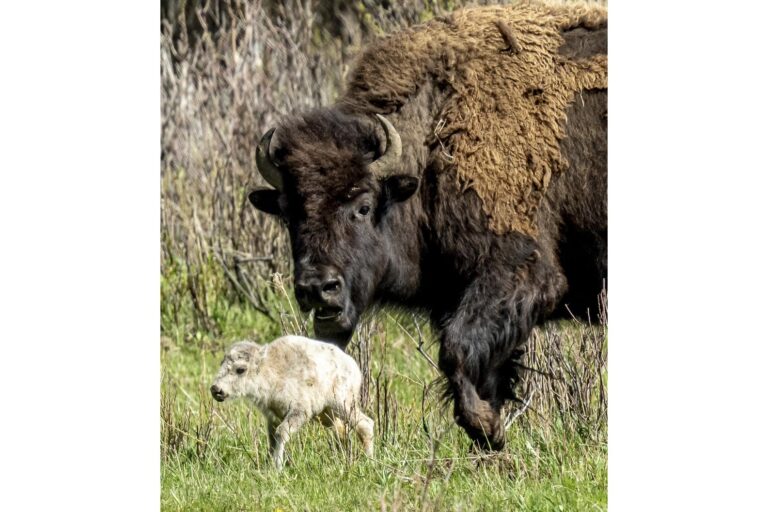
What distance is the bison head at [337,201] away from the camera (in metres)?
5.75

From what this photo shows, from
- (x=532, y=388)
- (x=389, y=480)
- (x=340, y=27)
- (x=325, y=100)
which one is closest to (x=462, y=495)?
(x=389, y=480)

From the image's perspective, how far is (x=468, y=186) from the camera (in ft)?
19.9

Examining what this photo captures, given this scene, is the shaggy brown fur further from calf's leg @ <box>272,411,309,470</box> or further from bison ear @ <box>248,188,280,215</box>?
calf's leg @ <box>272,411,309,470</box>

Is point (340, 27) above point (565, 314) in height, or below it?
above

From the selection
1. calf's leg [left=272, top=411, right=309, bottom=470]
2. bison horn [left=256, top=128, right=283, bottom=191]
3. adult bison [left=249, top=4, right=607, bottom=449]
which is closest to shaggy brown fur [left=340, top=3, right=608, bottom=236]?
adult bison [left=249, top=4, right=607, bottom=449]

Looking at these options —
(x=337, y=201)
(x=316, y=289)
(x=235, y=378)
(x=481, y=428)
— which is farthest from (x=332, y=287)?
(x=481, y=428)

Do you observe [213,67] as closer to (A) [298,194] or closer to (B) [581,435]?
(A) [298,194]

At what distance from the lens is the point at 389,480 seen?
18.0ft

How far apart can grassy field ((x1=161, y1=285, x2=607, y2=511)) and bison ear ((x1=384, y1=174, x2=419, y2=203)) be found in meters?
0.78

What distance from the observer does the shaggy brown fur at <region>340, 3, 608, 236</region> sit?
610 cm

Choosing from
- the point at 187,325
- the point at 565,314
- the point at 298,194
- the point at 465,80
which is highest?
the point at 465,80

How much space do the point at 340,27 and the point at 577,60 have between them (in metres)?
4.48

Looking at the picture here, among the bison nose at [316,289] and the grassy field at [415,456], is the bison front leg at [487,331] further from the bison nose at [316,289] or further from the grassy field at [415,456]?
the bison nose at [316,289]

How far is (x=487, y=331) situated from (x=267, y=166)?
1362 mm
